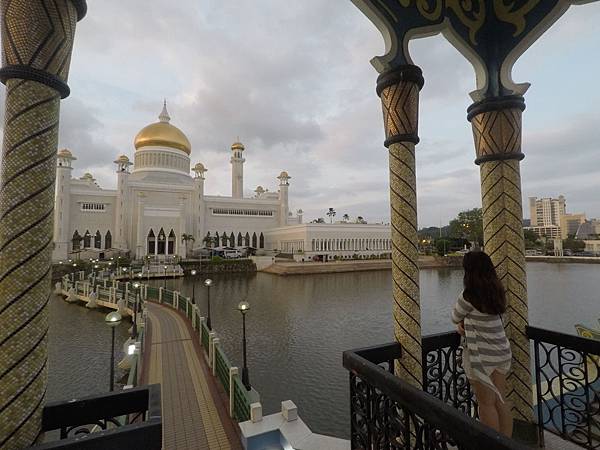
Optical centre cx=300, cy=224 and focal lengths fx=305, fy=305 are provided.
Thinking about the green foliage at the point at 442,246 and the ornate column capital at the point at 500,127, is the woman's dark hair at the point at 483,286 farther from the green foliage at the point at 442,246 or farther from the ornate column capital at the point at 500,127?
the green foliage at the point at 442,246

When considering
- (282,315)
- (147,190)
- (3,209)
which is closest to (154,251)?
(147,190)

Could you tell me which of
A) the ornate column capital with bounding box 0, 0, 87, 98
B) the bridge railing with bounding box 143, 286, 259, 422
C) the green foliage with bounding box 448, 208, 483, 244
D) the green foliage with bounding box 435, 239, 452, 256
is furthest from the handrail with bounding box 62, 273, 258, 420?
the green foliage with bounding box 448, 208, 483, 244

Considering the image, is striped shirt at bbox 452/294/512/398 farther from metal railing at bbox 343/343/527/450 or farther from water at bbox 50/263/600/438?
water at bbox 50/263/600/438

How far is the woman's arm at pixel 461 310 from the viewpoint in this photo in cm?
207

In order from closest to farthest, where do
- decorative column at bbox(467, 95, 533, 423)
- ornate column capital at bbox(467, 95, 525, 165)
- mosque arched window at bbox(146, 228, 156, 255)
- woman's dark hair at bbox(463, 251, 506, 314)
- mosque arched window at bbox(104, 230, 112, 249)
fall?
woman's dark hair at bbox(463, 251, 506, 314)
decorative column at bbox(467, 95, 533, 423)
ornate column capital at bbox(467, 95, 525, 165)
mosque arched window at bbox(146, 228, 156, 255)
mosque arched window at bbox(104, 230, 112, 249)

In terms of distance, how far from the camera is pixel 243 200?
142ft

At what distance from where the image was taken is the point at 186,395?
562 cm

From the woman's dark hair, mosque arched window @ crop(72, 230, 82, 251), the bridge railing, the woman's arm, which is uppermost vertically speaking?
mosque arched window @ crop(72, 230, 82, 251)

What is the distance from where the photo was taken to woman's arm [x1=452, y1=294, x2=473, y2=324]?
207 cm

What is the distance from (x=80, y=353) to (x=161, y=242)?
27073mm

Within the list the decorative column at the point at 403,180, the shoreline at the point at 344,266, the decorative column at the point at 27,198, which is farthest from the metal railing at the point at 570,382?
the shoreline at the point at 344,266

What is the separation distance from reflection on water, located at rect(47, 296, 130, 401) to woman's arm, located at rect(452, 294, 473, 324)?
5810mm

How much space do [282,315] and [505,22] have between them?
1289cm

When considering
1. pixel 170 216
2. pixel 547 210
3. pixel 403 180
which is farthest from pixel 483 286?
pixel 547 210
